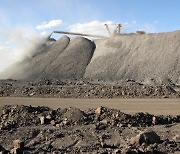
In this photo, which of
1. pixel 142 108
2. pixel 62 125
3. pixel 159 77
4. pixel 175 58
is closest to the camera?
pixel 62 125

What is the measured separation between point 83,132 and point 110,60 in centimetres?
4725

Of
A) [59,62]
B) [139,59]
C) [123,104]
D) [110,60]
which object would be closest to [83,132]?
[123,104]

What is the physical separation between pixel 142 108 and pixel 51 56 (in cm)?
4256

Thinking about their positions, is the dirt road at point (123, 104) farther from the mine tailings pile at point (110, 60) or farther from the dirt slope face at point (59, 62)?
the dirt slope face at point (59, 62)

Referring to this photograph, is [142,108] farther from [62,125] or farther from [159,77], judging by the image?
[159,77]

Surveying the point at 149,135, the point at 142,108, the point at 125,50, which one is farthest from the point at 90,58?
the point at 149,135

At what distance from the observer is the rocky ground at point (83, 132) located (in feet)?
35.6

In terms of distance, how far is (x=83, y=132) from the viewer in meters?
12.4

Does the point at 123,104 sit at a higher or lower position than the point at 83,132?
higher

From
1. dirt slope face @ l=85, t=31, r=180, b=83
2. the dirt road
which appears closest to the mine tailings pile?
dirt slope face @ l=85, t=31, r=180, b=83

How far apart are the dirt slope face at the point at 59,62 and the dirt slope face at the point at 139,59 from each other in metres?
1.51

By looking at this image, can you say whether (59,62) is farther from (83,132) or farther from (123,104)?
(83,132)

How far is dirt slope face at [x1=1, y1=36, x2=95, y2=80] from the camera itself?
189 feet

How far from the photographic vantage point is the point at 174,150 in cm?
1070
